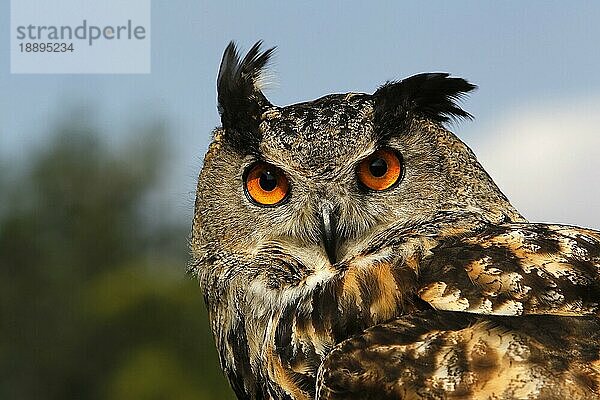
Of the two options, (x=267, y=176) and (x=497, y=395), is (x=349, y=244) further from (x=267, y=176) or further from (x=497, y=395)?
(x=497, y=395)

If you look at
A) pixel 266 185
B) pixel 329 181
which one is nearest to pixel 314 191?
pixel 329 181

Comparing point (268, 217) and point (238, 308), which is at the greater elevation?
point (268, 217)

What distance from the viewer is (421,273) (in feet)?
7.90

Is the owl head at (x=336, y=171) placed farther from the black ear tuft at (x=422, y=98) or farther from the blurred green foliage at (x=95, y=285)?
the blurred green foliage at (x=95, y=285)

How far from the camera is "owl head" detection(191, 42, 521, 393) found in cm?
275

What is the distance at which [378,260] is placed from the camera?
8.43 feet

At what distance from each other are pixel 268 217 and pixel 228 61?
689mm

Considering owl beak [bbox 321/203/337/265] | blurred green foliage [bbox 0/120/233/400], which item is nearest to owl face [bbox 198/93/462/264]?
owl beak [bbox 321/203/337/265]

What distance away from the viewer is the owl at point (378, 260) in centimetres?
208

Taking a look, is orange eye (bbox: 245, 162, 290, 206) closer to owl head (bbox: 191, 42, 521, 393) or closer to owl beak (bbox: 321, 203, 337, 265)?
owl head (bbox: 191, 42, 521, 393)

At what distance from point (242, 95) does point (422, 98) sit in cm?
64

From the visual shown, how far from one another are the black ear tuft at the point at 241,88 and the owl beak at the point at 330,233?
0.45 meters

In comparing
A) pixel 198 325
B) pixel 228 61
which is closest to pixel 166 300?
pixel 198 325

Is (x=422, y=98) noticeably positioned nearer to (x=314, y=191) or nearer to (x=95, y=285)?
(x=314, y=191)
